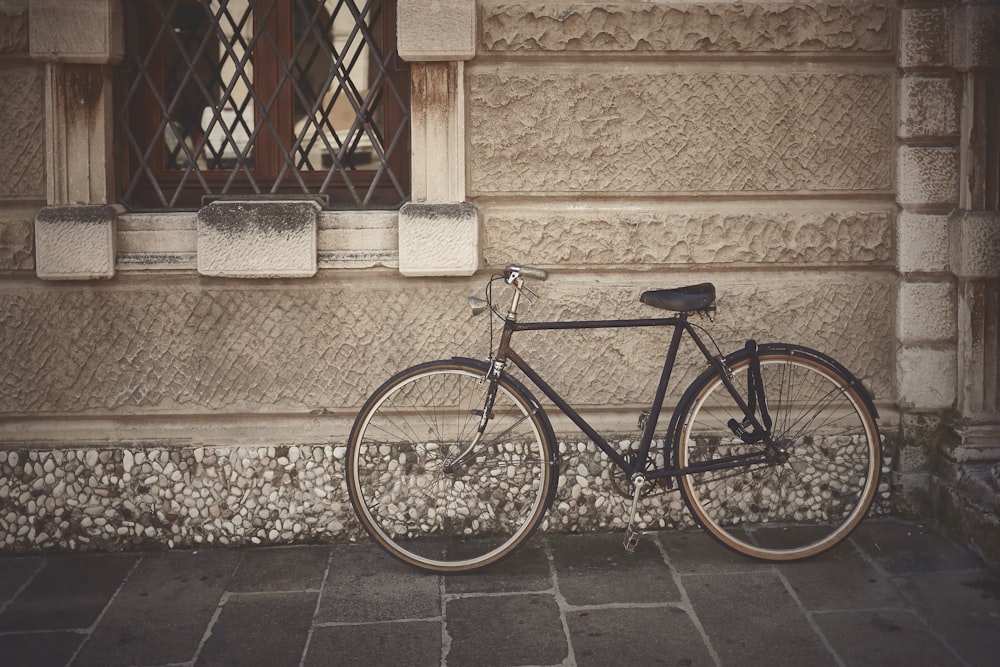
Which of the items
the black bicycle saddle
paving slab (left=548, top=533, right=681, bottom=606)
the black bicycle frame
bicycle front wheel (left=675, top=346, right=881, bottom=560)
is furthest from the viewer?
bicycle front wheel (left=675, top=346, right=881, bottom=560)

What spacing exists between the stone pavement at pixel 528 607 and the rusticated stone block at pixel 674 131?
1583 mm

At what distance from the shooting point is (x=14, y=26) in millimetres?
4543

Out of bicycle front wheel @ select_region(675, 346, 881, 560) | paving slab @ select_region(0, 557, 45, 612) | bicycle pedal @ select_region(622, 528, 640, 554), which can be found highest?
bicycle front wheel @ select_region(675, 346, 881, 560)

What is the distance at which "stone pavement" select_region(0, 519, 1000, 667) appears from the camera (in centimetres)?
367

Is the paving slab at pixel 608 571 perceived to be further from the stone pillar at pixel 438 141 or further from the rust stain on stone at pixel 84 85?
the rust stain on stone at pixel 84 85

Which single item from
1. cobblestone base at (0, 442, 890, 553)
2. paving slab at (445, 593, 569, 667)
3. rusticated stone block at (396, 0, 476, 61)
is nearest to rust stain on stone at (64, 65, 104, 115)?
rusticated stone block at (396, 0, 476, 61)

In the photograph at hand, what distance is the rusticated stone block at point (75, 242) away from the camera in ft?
15.0

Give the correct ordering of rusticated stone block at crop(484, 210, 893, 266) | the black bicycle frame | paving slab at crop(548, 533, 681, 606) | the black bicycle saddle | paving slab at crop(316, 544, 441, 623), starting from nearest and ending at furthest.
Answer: paving slab at crop(316, 544, 441, 623) < paving slab at crop(548, 533, 681, 606) < the black bicycle saddle < the black bicycle frame < rusticated stone block at crop(484, 210, 893, 266)

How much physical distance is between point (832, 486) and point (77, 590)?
10.6 feet

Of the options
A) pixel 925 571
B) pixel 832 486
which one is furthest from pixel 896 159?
pixel 925 571

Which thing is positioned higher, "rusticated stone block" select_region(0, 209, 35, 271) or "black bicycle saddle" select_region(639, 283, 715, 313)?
"rusticated stone block" select_region(0, 209, 35, 271)

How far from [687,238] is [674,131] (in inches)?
18.4

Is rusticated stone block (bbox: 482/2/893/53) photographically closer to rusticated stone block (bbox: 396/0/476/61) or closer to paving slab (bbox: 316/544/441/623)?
rusticated stone block (bbox: 396/0/476/61)

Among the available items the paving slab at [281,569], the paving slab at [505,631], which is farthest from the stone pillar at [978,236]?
the paving slab at [281,569]
